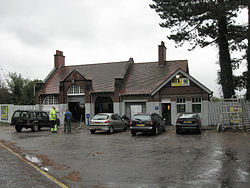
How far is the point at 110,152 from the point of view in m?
12.0

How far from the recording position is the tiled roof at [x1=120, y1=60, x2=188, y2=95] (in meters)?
28.3

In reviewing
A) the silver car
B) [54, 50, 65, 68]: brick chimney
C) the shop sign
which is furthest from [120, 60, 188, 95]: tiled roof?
[54, 50, 65, 68]: brick chimney

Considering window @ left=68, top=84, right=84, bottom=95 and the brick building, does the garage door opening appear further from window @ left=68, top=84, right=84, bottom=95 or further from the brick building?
window @ left=68, top=84, right=84, bottom=95

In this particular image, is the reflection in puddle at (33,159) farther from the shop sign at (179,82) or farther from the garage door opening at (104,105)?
the garage door opening at (104,105)

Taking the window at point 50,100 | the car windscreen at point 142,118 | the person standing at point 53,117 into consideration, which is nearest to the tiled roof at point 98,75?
the window at point 50,100

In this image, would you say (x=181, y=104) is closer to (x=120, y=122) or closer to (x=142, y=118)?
(x=120, y=122)

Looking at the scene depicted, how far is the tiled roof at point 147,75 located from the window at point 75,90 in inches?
193

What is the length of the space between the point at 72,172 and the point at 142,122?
34.3ft

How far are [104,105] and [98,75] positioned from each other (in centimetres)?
405

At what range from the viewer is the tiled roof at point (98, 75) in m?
30.2

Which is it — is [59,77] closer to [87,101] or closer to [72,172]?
[87,101]

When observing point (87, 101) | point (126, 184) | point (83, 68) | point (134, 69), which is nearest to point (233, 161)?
point (126, 184)

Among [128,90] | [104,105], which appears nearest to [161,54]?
[128,90]

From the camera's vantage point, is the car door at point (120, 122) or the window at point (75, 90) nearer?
the car door at point (120, 122)
